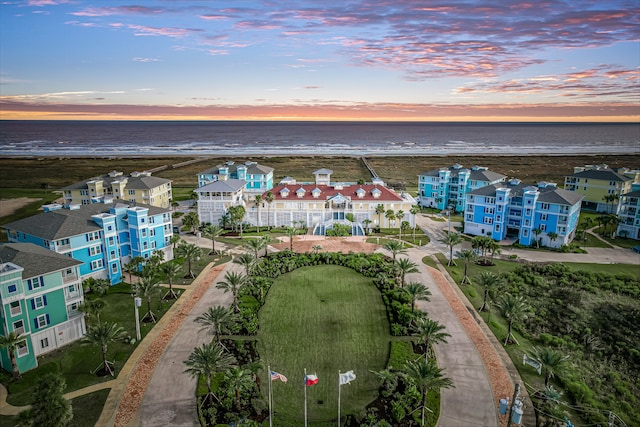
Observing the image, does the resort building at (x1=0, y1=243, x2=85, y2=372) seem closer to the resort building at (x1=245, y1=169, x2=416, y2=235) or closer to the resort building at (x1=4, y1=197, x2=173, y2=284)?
the resort building at (x1=4, y1=197, x2=173, y2=284)

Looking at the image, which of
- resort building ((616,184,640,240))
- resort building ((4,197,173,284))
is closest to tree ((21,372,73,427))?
resort building ((4,197,173,284))

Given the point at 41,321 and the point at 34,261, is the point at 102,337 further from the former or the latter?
the point at 34,261

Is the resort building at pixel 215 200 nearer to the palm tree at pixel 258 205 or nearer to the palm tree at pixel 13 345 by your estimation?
the palm tree at pixel 258 205

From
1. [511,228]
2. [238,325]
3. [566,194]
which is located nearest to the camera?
[238,325]

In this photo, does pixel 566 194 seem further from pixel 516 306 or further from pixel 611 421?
pixel 611 421

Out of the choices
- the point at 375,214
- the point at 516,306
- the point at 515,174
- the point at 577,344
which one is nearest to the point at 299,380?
the point at 516,306

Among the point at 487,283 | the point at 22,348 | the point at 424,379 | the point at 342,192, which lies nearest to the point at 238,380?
the point at 424,379

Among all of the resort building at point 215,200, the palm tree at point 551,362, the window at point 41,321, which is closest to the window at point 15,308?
the window at point 41,321
